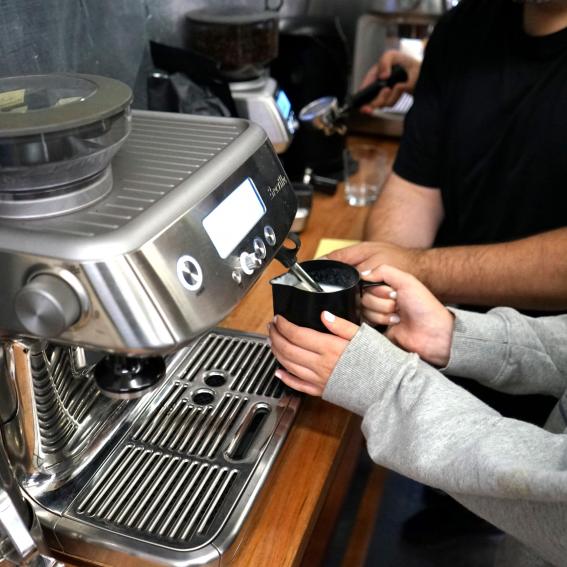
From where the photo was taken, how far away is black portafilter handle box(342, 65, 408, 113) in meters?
1.34

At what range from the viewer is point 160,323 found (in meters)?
0.42

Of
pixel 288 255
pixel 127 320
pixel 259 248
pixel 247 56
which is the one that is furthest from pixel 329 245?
pixel 127 320

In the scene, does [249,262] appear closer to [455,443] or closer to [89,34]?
[455,443]

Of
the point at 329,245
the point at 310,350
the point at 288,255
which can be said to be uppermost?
the point at 288,255

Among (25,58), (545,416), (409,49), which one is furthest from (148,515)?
(409,49)

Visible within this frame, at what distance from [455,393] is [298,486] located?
0.19 meters

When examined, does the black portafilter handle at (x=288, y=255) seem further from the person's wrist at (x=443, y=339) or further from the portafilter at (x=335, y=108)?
the portafilter at (x=335, y=108)

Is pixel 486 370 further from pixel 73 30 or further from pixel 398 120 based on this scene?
pixel 398 120

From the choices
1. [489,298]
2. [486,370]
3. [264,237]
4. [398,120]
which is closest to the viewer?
[264,237]

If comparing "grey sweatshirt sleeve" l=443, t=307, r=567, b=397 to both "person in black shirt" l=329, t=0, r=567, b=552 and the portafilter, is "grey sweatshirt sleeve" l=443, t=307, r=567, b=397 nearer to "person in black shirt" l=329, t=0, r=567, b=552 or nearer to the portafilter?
"person in black shirt" l=329, t=0, r=567, b=552

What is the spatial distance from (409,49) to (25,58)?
43.2 inches

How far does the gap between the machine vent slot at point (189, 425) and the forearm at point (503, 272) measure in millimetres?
450

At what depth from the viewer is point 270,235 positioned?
545 millimetres

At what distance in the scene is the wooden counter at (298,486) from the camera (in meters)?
0.59
